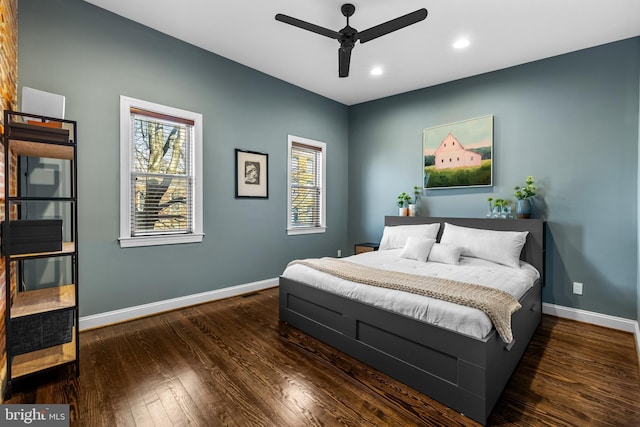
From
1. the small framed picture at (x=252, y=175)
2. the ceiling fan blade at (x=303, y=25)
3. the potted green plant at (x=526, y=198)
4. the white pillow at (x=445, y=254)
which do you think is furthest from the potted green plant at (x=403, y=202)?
the ceiling fan blade at (x=303, y=25)

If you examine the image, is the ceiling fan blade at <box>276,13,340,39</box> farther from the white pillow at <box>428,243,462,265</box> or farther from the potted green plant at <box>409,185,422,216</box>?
the potted green plant at <box>409,185,422,216</box>

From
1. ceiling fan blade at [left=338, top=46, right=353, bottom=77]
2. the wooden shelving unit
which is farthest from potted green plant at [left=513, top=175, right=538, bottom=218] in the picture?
the wooden shelving unit

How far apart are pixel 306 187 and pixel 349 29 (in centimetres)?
255

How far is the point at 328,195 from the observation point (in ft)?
16.8

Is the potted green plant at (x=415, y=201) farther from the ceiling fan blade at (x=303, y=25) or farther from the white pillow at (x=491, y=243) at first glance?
the ceiling fan blade at (x=303, y=25)

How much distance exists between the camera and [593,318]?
316 cm

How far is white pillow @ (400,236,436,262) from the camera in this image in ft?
10.9

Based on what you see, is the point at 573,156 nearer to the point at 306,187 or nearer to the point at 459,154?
the point at 459,154

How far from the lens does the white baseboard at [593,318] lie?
2967 millimetres

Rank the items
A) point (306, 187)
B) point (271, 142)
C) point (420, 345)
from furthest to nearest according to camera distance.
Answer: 1. point (306, 187)
2. point (271, 142)
3. point (420, 345)

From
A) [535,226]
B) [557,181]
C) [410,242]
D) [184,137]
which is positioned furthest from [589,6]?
[184,137]

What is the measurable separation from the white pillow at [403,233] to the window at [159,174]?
7.85ft
